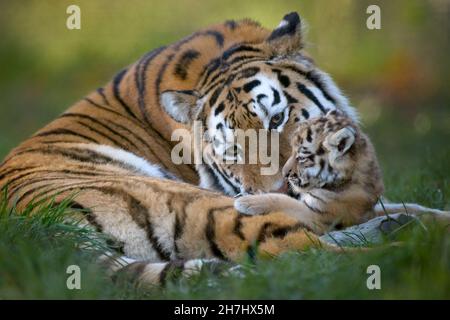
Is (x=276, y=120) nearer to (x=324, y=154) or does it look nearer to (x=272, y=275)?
(x=324, y=154)

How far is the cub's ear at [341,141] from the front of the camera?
15.2ft

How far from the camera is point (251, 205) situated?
434 cm

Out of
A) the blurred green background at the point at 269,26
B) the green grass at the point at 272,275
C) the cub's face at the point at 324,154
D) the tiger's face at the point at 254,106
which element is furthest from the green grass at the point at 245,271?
the blurred green background at the point at 269,26

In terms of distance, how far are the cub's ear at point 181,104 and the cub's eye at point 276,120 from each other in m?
0.58

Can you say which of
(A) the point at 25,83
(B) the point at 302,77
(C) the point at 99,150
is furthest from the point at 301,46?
(A) the point at 25,83

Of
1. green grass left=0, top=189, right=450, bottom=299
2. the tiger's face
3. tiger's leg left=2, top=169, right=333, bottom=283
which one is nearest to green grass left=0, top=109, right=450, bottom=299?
green grass left=0, top=189, right=450, bottom=299

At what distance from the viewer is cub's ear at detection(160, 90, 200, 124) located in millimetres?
5211

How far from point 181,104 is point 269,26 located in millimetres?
7461

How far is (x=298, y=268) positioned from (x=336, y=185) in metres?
1.27

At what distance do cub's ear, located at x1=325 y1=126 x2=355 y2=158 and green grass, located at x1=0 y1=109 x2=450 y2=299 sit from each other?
73 cm

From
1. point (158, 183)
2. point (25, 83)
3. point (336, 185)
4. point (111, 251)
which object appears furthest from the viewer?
point (25, 83)

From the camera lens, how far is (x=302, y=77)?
206 inches

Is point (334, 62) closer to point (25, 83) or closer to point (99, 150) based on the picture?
point (25, 83)
